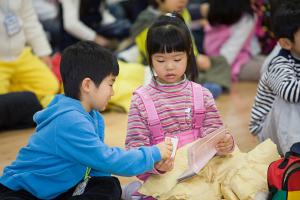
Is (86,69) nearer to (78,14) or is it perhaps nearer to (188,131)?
(188,131)

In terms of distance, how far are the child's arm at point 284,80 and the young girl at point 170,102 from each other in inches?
11.0

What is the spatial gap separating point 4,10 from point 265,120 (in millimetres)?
1389

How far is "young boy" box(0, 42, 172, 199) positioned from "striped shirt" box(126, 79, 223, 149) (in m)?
0.17

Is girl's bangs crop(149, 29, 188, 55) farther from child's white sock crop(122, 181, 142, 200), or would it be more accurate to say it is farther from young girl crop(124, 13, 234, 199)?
child's white sock crop(122, 181, 142, 200)

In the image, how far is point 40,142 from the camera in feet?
4.99

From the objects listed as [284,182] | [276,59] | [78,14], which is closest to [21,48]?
[78,14]

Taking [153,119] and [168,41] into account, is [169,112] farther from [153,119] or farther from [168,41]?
[168,41]

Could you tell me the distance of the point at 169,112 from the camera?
175cm

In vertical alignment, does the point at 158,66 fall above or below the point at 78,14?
above

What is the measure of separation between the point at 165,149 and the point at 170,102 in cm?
23

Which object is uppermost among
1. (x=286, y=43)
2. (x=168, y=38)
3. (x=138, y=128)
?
(x=168, y=38)

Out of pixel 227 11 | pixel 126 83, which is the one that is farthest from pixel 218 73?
pixel 126 83

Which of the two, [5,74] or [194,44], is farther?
[194,44]

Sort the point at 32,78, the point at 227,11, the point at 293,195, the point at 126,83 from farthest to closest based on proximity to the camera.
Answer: the point at 227,11
the point at 126,83
the point at 32,78
the point at 293,195
